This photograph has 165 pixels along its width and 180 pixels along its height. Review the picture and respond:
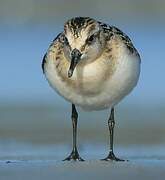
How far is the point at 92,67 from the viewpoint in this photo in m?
8.66

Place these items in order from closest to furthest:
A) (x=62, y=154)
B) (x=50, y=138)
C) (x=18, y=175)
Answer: (x=18, y=175) → (x=62, y=154) → (x=50, y=138)

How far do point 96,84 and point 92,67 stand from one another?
0.15m

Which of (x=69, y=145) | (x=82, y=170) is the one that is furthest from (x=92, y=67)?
(x=69, y=145)

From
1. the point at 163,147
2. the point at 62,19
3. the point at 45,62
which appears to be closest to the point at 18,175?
the point at 45,62

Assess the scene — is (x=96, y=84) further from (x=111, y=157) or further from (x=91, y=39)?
(x=111, y=157)

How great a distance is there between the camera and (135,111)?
37.1 feet

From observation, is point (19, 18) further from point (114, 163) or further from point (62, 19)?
point (114, 163)

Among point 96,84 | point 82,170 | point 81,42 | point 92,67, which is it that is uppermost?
point 81,42

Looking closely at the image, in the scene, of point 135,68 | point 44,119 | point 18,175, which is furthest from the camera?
point 44,119

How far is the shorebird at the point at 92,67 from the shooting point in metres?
8.53

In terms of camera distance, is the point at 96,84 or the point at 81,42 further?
the point at 96,84

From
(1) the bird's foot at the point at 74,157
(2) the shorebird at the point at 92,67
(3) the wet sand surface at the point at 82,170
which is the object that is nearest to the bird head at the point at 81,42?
(2) the shorebird at the point at 92,67

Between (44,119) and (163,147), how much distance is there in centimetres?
161

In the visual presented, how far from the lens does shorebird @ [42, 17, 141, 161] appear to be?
853cm
